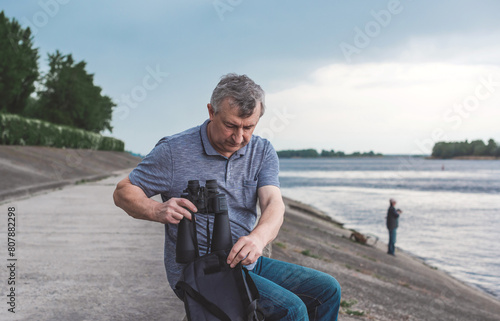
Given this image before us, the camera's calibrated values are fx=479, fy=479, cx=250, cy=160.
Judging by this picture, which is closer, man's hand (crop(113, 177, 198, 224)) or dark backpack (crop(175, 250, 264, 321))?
dark backpack (crop(175, 250, 264, 321))

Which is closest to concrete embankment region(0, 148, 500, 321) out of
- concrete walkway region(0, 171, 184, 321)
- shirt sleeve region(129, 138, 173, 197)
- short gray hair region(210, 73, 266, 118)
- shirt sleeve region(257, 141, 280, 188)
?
concrete walkway region(0, 171, 184, 321)

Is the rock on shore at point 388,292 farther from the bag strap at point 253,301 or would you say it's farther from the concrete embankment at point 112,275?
the bag strap at point 253,301

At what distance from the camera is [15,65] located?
1382 inches

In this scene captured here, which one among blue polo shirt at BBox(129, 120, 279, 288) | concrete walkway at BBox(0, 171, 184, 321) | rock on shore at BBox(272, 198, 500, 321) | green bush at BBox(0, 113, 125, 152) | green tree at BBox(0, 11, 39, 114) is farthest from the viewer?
green tree at BBox(0, 11, 39, 114)

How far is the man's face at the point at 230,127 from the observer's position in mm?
2488

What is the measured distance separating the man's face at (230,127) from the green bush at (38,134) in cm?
2024

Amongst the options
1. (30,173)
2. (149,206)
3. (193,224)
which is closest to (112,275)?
(149,206)

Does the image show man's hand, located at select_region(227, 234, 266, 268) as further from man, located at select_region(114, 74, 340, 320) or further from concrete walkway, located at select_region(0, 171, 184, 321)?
concrete walkway, located at select_region(0, 171, 184, 321)

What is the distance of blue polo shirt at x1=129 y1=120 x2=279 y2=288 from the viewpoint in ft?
8.61

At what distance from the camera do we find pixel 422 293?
1059cm

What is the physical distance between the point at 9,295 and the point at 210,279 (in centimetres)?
272

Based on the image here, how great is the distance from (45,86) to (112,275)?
→ 58.7 m

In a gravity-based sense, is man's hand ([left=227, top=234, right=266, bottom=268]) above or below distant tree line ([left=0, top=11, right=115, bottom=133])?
below

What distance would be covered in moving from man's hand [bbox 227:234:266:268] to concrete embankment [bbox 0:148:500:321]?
1.64 m
